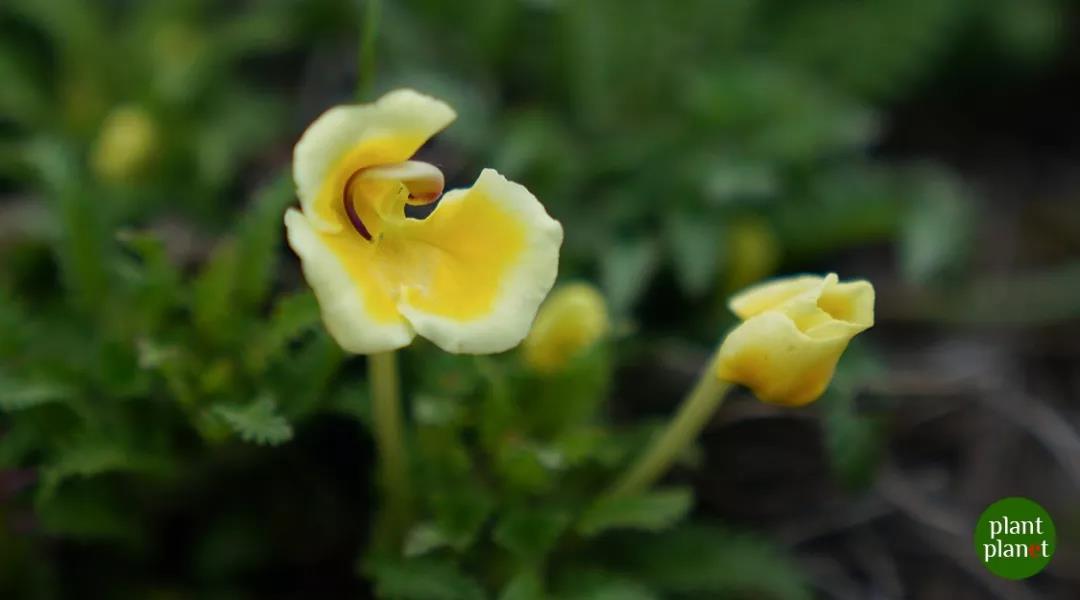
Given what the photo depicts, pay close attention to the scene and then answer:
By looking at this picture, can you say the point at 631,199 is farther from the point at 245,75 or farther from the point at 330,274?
the point at 330,274

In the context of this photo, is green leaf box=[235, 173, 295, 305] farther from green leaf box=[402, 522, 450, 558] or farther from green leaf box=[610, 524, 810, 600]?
green leaf box=[610, 524, 810, 600]

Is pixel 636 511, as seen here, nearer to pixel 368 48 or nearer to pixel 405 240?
pixel 405 240

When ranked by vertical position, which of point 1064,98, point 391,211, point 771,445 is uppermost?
point 1064,98

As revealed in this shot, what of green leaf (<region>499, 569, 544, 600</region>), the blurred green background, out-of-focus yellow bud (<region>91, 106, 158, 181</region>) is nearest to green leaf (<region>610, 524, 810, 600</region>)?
the blurred green background

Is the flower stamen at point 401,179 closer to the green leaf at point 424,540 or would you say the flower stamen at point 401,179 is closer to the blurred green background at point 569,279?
the blurred green background at point 569,279

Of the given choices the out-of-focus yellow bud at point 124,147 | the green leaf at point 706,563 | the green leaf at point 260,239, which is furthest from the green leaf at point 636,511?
the out-of-focus yellow bud at point 124,147

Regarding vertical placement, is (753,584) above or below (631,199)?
below

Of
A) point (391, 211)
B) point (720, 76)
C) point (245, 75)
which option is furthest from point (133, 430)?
point (720, 76)
